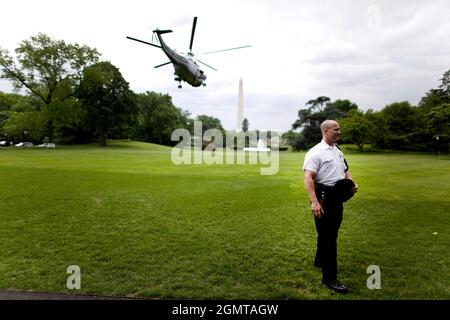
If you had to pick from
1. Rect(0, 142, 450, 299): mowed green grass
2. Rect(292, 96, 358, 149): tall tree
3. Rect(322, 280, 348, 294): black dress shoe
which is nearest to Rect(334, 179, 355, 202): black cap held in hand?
Rect(322, 280, 348, 294): black dress shoe

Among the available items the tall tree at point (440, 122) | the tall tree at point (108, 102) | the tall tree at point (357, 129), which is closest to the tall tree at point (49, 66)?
the tall tree at point (108, 102)

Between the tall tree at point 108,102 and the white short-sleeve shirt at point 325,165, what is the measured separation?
53406 millimetres

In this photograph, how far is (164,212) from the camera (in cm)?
860

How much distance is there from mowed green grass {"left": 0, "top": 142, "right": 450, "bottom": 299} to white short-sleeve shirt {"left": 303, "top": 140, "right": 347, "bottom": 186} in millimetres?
1418

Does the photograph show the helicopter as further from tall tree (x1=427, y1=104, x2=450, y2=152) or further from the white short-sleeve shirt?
tall tree (x1=427, y1=104, x2=450, y2=152)

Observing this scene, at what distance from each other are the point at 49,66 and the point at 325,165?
169 ft

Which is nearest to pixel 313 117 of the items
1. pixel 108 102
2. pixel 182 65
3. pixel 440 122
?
pixel 440 122

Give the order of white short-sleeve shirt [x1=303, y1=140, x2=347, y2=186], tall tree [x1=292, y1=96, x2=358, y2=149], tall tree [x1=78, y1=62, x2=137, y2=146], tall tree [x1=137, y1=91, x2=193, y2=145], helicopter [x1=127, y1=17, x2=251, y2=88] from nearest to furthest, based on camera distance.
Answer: white short-sleeve shirt [x1=303, y1=140, x2=347, y2=186]
helicopter [x1=127, y1=17, x2=251, y2=88]
tall tree [x1=78, y1=62, x2=137, y2=146]
tall tree [x1=292, y1=96, x2=358, y2=149]
tall tree [x1=137, y1=91, x2=193, y2=145]

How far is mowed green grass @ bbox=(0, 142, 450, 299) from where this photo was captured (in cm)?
427

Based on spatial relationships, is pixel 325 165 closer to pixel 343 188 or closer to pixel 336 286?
pixel 343 188

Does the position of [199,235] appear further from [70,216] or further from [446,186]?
[446,186]

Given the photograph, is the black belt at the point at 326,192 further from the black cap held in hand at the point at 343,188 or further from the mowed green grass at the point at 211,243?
the mowed green grass at the point at 211,243

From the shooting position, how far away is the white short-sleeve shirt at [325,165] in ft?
13.8
